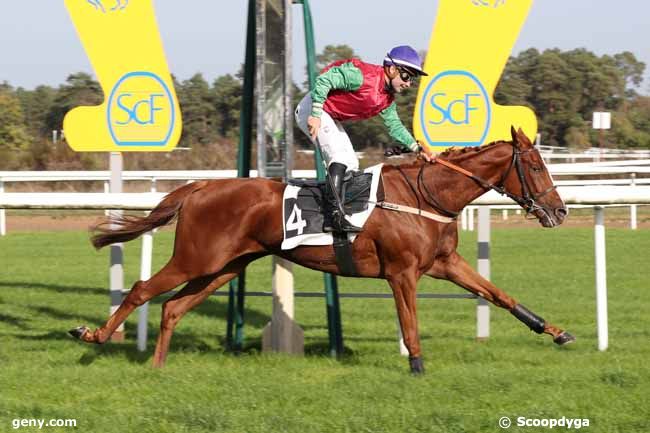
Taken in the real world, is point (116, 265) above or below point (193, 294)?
above

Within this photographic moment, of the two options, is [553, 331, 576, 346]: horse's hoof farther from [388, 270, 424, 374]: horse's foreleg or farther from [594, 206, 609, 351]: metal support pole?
[388, 270, 424, 374]: horse's foreleg

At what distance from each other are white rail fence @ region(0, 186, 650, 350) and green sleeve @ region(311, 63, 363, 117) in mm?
1286

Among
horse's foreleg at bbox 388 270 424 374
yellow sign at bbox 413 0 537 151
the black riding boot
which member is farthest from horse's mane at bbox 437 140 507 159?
yellow sign at bbox 413 0 537 151

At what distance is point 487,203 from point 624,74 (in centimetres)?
3873

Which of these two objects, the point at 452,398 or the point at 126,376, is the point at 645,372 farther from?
the point at 126,376

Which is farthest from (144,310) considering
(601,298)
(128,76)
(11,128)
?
(11,128)

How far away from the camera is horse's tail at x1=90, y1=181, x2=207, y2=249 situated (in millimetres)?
6254

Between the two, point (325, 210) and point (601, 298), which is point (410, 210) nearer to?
point (325, 210)

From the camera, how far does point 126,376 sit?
18.6ft

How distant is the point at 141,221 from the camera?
6414 millimetres

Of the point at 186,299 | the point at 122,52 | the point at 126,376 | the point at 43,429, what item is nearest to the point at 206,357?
the point at 186,299

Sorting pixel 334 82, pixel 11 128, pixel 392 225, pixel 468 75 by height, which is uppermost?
pixel 11 128

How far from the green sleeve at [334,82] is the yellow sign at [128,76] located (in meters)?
1.79

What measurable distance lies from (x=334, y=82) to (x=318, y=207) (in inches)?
29.1
